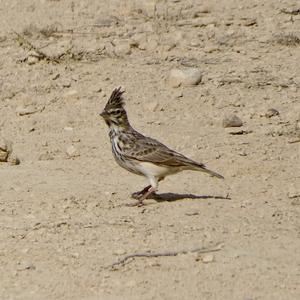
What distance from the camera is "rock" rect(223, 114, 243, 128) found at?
41.7 ft

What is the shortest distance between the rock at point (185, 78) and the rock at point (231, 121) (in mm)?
991

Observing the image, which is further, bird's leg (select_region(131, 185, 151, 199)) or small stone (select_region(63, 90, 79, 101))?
small stone (select_region(63, 90, 79, 101))

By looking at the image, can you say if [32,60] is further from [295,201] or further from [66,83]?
[295,201]

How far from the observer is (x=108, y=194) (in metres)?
10.7

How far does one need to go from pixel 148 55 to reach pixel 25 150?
2.84m

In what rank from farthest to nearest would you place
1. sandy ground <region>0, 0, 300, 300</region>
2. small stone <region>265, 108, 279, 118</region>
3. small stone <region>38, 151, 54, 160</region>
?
small stone <region>265, 108, 279, 118</region> < small stone <region>38, 151, 54, 160</region> < sandy ground <region>0, 0, 300, 300</region>

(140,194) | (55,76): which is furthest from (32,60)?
(140,194)

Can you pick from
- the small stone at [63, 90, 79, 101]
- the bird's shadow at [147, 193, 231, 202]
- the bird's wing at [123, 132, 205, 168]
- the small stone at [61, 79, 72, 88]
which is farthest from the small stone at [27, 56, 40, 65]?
the bird's shadow at [147, 193, 231, 202]

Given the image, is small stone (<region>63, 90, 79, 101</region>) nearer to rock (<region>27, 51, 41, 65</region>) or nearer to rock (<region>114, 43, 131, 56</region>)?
rock (<region>27, 51, 41, 65</region>)

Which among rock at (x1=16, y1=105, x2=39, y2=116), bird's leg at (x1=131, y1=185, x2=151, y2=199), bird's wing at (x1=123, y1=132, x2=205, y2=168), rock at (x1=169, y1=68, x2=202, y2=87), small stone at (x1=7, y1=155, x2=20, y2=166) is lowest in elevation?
bird's leg at (x1=131, y1=185, x2=151, y2=199)

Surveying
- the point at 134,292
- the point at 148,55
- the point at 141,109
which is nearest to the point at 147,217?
the point at 134,292

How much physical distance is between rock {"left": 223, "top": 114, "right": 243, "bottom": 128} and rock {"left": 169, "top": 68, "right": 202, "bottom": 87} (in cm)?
99

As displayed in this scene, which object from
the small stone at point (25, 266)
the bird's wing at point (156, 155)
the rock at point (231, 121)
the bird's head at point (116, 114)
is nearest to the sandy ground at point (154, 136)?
the small stone at point (25, 266)

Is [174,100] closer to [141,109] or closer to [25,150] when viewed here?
[141,109]
